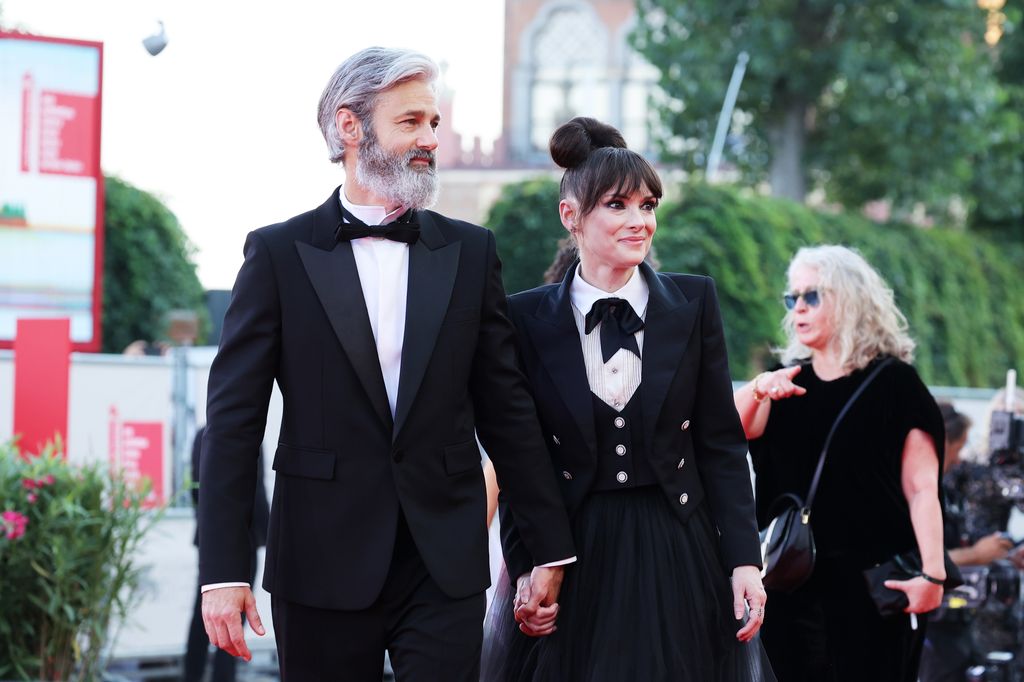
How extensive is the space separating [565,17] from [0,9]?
2651 cm

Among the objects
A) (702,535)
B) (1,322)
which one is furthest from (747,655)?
(1,322)

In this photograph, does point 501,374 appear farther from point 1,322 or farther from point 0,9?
point 0,9

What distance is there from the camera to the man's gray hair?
138 inches

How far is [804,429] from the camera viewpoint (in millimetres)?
5164

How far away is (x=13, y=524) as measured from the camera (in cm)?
623

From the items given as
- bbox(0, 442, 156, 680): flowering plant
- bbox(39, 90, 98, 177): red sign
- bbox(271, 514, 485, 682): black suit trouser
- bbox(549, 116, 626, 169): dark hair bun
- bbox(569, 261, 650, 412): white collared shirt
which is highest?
bbox(39, 90, 98, 177): red sign

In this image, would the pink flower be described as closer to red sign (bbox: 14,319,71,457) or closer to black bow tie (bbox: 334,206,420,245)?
red sign (bbox: 14,319,71,457)

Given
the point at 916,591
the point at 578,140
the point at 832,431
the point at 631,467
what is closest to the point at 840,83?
the point at 832,431

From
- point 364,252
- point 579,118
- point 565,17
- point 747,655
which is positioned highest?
point 565,17

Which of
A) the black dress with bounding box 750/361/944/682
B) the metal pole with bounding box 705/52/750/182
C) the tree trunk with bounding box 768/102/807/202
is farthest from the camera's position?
the tree trunk with bounding box 768/102/807/202

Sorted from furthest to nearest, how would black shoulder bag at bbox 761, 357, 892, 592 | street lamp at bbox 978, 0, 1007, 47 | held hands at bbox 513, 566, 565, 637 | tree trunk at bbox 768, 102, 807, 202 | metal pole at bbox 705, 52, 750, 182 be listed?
1. street lamp at bbox 978, 0, 1007, 47
2. tree trunk at bbox 768, 102, 807, 202
3. metal pole at bbox 705, 52, 750, 182
4. black shoulder bag at bbox 761, 357, 892, 592
5. held hands at bbox 513, 566, 565, 637

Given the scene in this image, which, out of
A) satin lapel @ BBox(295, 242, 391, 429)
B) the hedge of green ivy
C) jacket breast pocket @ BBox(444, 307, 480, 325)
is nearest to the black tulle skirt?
jacket breast pocket @ BBox(444, 307, 480, 325)

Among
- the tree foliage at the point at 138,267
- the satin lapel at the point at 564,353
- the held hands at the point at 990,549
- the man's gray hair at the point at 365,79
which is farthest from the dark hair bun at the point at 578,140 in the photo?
the tree foliage at the point at 138,267

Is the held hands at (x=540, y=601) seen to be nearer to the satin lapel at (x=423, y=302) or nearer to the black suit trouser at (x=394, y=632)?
the black suit trouser at (x=394, y=632)
